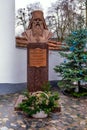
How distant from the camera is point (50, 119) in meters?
3.01

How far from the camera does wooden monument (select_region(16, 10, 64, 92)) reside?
391cm

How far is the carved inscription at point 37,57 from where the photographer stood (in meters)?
3.92

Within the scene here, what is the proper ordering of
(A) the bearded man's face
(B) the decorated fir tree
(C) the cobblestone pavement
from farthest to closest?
(B) the decorated fir tree, (A) the bearded man's face, (C) the cobblestone pavement

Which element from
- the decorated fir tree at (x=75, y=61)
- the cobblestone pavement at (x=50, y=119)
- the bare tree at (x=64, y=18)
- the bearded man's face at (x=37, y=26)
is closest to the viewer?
the cobblestone pavement at (x=50, y=119)

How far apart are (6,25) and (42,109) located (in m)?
1.94

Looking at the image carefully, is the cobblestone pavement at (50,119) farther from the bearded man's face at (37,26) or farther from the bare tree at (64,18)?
the bare tree at (64,18)

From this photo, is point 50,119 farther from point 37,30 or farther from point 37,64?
point 37,30

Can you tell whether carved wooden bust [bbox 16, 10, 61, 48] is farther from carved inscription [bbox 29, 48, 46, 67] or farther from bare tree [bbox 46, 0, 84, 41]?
bare tree [bbox 46, 0, 84, 41]

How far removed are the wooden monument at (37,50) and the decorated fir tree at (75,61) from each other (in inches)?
19.4

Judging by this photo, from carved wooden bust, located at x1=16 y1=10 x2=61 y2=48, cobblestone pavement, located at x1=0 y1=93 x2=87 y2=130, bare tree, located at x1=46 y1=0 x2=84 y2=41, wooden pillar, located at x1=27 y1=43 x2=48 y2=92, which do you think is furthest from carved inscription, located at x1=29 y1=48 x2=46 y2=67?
bare tree, located at x1=46 y1=0 x2=84 y2=41

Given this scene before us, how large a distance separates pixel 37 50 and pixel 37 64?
0.78 feet

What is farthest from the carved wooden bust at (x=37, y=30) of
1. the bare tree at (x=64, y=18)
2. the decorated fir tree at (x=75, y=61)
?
the bare tree at (x=64, y=18)

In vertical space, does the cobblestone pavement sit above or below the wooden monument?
below

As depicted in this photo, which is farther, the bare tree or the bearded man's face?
the bare tree
